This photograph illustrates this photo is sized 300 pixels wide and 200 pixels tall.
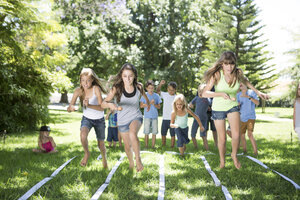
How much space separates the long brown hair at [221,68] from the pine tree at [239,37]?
65.4 feet

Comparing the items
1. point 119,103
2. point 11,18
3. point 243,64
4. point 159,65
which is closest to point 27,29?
point 11,18

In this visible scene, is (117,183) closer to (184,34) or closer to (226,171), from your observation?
(226,171)

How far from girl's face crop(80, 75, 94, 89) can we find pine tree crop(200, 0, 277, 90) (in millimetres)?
20360

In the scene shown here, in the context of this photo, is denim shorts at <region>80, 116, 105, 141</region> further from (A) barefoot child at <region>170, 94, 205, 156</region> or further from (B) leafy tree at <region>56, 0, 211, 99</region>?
(B) leafy tree at <region>56, 0, 211, 99</region>

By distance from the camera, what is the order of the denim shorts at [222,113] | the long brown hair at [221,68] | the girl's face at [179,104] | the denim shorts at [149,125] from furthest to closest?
the denim shorts at [149,125] < the girl's face at [179,104] < the denim shorts at [222,113] < the long brown hair at [221,68]

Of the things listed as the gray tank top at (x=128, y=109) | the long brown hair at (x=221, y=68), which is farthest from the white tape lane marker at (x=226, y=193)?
the gray tank top at (x=128, y=109)

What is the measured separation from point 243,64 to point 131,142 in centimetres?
2142

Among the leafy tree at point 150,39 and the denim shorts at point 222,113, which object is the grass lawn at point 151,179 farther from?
the leafy tree at point 150,39

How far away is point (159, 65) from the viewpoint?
104 ft

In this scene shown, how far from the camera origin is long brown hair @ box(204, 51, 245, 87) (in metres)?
4.74

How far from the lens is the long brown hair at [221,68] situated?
4742 mm

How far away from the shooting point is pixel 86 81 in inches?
203

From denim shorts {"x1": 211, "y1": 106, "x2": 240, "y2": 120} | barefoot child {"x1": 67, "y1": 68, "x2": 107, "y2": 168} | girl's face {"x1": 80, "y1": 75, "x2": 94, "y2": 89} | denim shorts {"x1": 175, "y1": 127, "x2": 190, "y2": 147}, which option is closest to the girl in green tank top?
denim shorts {"x1": 211, "y1": 106, "x2": 240, "y2": 120}

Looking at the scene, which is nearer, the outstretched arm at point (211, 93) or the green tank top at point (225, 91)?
the outstretched arm at point (211, 93)
